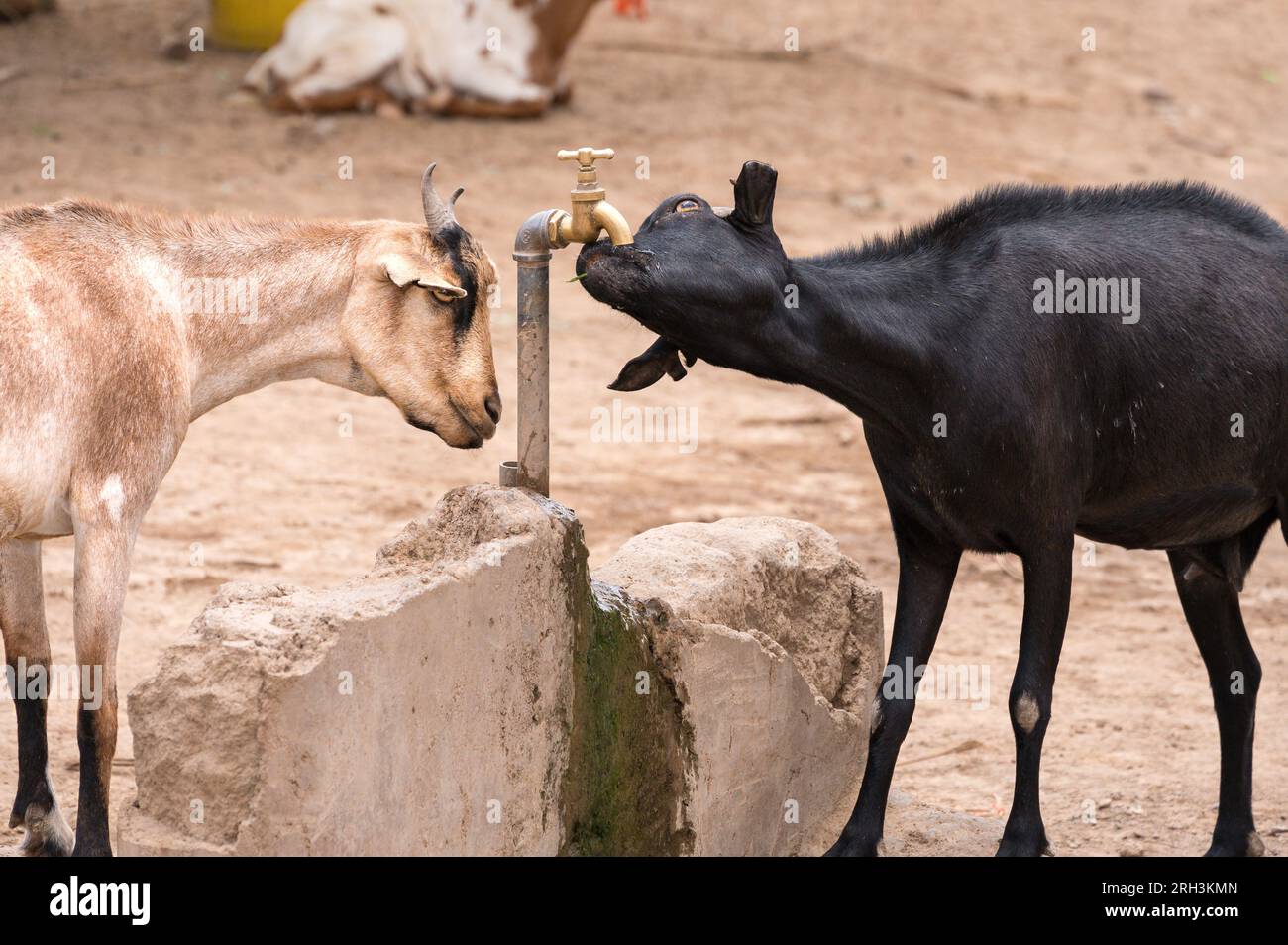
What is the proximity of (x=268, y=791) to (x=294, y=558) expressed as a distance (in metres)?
4.48

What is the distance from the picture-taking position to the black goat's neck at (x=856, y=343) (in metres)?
4.82

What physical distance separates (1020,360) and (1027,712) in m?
1.05

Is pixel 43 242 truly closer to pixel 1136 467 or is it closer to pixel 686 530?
pixel 686 530

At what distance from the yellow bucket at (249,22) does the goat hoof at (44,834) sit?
12.5 meters

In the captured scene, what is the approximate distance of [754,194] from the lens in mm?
4691

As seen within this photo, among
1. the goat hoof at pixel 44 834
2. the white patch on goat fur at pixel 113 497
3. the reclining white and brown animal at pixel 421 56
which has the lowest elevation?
the goat hoof at pixel 44 834

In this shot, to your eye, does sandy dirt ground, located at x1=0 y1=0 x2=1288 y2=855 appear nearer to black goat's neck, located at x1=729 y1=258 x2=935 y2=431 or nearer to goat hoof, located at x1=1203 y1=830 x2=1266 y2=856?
goat hoof, located at x1=1203 y1=830 x2=1266 y2=856

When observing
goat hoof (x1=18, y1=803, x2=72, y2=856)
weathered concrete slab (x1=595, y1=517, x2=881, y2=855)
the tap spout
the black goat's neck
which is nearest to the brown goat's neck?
the tap spout

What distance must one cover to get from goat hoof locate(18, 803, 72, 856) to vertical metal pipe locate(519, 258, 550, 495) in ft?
5.80

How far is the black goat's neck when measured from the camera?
4.82 meters
